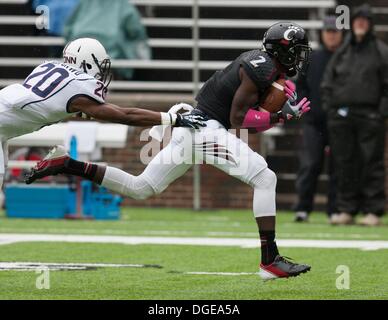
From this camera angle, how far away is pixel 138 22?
13953 millimetres

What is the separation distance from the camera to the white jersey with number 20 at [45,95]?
665 cm

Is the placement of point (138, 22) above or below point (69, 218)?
above

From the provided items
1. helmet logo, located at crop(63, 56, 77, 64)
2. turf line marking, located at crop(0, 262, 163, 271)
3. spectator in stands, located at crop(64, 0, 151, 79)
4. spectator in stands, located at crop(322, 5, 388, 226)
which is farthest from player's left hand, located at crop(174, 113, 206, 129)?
spectator in stands, located at crop(64, 0, 151, 79)

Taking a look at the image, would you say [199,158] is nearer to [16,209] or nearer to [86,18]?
[16,209]

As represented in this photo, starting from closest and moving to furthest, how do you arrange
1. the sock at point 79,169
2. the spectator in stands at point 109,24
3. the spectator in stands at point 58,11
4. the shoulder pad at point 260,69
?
1. the shoulder pad at point 260,69
2. the sock at point 79,169
3. the spectator in stands at point 109,24
4. the spectator in stands at point 58,11

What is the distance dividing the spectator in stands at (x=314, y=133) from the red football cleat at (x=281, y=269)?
5.39 metres

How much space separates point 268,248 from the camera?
6816 millimetres

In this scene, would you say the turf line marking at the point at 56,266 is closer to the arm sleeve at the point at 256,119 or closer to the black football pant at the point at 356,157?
the arm sleeve at the point at 256,119

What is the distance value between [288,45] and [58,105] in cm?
155

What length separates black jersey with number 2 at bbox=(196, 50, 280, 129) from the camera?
7074mm

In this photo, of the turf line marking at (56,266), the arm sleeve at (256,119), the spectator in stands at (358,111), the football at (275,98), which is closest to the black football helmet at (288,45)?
the football at (275,98)

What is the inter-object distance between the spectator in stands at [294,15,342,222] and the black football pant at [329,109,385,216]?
249mm
